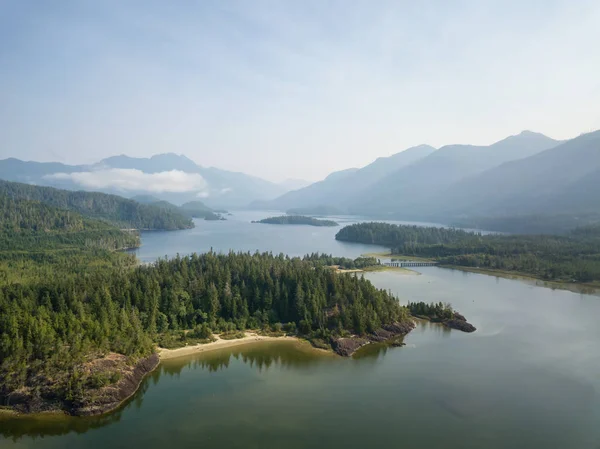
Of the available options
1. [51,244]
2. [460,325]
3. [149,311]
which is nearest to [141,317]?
[149,311]

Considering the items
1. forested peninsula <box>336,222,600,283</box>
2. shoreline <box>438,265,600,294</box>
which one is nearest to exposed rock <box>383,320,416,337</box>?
shoreline <box>438,265,600,294</box>

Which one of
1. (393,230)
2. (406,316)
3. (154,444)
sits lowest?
(154,444)

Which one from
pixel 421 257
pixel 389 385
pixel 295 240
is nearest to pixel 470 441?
pixel 389 385

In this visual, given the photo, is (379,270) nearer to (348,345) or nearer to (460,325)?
(460,325)

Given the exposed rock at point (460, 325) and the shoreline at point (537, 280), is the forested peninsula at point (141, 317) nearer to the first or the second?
the exposed rock at point (460, 325)

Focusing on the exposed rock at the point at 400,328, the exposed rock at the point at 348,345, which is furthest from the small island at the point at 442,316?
the exposed rock at the point at 348,345

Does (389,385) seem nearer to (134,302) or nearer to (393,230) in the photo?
(134,302)

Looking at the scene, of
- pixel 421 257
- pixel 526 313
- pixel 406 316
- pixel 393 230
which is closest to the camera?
pixel 406 316

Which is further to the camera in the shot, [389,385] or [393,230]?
[393,230]
